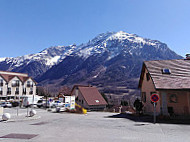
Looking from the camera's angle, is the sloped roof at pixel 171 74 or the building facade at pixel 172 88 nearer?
the building facade at pixel 172 88

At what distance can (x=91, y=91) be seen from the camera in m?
52.9

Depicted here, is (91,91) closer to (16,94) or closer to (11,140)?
(16,94)

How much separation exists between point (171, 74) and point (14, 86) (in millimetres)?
62923

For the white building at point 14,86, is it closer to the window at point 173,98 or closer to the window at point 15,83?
the window at point 15,83

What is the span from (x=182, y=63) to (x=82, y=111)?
16447 millimetres

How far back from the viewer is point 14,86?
67.5 m

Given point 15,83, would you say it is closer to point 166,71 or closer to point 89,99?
point 89,99

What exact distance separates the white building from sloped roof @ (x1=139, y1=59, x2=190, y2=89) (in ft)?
192

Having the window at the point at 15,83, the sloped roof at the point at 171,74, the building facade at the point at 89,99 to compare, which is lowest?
the building facade at the point at 89,99

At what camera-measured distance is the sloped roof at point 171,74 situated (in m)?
17.4

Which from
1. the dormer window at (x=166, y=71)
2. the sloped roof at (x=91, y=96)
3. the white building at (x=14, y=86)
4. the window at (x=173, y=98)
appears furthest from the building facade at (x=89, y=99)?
the window at (x=173, y=98)

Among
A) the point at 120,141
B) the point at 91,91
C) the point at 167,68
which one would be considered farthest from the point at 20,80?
the point at 120,141

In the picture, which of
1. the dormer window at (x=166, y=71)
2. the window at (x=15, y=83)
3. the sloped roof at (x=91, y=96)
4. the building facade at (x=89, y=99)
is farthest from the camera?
the window at (x=15, y=83)

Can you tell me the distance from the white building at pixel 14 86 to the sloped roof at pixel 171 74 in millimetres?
58613
